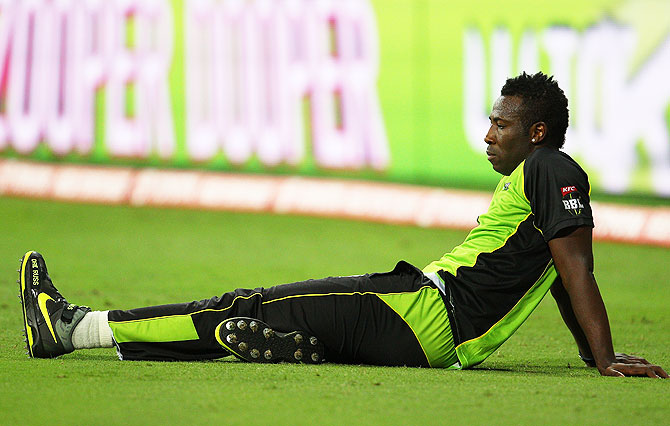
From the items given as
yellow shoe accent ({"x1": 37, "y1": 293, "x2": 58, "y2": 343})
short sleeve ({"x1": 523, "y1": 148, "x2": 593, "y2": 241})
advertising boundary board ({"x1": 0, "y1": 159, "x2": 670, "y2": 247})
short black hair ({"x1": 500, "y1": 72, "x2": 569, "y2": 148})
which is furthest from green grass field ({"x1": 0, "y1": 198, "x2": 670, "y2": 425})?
short black hair ({"x1": 500, "y1": 72, "x2": 569, "y2": 148})

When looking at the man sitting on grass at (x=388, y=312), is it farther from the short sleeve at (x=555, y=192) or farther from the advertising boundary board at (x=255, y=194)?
the advertising boundary board at (x=255, y=194)

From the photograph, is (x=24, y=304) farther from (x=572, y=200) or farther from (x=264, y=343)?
(x=572, y=200)

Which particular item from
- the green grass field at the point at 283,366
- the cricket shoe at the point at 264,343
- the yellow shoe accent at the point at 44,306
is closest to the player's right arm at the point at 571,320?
the green grass field at the point at 283,366

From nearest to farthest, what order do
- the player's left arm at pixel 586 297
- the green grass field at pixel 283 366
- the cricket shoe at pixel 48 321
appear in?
the green grass field at pixel 283 366
the player's left arm at pixel 586 297
the cricket shoe at pixel 48 321

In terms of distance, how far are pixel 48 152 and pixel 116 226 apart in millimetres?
1547

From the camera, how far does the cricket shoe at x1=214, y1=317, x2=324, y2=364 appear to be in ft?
12.1

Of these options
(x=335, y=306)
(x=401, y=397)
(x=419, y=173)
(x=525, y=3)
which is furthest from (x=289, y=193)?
(x=401, y=397)

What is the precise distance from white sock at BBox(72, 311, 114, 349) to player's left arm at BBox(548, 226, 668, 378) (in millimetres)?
1552

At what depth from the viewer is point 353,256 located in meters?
8.11

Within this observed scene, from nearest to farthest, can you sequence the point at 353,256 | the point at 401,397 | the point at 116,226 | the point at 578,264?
the point at 401,397
the point at 578,264
the point at 353,256
the point at 116,226

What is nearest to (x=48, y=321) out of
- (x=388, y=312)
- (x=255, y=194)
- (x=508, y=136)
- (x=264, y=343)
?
(x=264, y=343)

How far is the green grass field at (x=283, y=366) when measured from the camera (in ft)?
9.79

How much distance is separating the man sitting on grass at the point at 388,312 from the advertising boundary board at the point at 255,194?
17.8 ft

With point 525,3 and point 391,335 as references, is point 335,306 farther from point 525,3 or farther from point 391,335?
point 525,3
